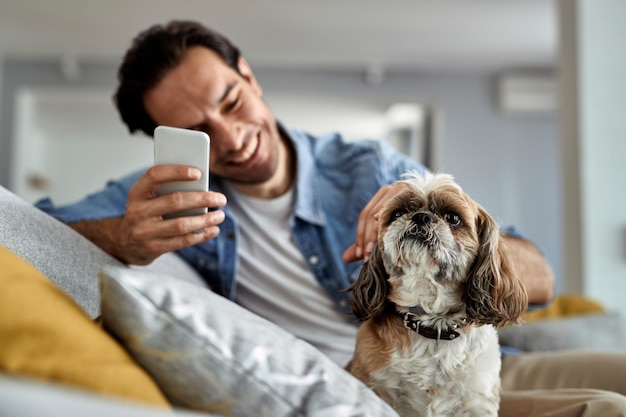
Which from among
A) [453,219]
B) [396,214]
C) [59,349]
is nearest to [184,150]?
[396,214]

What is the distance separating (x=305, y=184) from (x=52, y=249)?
2.57 feet

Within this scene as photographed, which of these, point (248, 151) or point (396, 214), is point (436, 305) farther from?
point (248, 151)

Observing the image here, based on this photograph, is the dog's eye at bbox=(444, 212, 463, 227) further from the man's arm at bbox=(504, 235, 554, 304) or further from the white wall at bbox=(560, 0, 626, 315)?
the white wall at bbox=(560, 0, 626, 315)

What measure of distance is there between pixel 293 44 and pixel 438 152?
6.47ft

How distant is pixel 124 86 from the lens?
198 centimetres

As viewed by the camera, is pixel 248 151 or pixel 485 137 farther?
pixel 485 137

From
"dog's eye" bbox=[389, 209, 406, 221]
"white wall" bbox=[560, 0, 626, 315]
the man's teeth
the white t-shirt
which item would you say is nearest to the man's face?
the man's teeth

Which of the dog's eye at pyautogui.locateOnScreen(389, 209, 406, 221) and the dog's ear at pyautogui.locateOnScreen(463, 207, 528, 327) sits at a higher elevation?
the dog's eye at pyautogui.locateOnScreen(389, 209, 406, 221)

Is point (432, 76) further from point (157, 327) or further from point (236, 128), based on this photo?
point (157, 327)

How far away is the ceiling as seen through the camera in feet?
17.4

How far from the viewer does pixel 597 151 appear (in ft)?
12.2

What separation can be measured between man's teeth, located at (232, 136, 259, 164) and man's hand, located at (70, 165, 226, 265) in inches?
16.9

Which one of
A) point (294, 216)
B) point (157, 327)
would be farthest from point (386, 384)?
point (294, 216)

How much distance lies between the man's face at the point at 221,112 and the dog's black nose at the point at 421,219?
2.59 feet
